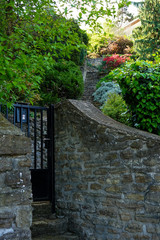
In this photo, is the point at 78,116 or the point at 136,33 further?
the point at 136,33

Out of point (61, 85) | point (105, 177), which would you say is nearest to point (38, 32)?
point (105, 177)

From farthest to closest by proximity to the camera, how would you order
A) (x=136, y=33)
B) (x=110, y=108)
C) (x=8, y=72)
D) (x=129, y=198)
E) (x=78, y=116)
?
(x=136, y=33)
(x=110, y=108)
(x=78, y=116)
(x=129, y=198)
(x=8, y=72)

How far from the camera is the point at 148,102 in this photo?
432cm

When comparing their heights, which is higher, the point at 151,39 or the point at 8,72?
the point at 151,39

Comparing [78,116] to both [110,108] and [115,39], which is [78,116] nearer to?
[110,108]

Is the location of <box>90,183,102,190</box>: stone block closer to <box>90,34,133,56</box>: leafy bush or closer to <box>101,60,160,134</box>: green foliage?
<box>101,60,160,134</box>: green foliage

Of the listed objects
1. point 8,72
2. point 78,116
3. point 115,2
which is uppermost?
point 115,2

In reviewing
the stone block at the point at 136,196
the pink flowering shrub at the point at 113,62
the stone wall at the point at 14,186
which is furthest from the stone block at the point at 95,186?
the pink flowering shrub at the point at 113,62

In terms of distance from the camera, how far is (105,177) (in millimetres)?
3750

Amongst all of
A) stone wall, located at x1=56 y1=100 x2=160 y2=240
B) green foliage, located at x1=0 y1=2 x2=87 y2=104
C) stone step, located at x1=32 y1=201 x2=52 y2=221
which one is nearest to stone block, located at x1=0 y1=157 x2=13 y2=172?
green foliage, located at x1=0 y1=2 x2=87 y2=104

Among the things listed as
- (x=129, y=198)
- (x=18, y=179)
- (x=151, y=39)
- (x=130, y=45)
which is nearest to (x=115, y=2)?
(x=129, y=198)

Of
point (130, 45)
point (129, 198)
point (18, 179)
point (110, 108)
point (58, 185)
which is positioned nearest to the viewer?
point (18, 179)

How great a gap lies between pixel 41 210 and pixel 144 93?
101 inches

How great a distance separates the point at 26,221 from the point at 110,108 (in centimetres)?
A: 453
